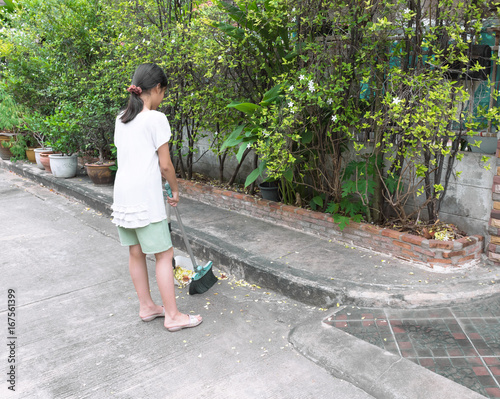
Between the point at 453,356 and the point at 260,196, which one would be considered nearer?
the point at 453,356

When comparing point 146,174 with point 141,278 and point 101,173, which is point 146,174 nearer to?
point 141,278

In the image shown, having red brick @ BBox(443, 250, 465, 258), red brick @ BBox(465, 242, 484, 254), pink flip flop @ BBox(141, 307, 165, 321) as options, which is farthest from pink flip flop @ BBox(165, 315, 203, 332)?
red brick @ BBox(465, 242, 484, 254)

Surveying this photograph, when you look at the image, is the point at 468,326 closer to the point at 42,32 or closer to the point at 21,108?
the point at 42,32

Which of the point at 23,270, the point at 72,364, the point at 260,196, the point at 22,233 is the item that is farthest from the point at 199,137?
the point at 72,364

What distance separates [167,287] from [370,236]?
7.10 ft

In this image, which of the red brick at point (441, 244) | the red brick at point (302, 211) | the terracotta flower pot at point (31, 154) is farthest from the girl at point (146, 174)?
the terracotta flower pot at point (31, 154)

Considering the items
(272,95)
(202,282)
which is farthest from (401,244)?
(272,95)

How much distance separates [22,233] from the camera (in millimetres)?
6164

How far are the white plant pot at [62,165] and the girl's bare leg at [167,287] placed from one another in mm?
6301

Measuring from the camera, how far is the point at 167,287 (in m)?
3.53

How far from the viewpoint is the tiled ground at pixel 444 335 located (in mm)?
2900

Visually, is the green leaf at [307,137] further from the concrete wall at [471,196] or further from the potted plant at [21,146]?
the potted plant at [21,146]

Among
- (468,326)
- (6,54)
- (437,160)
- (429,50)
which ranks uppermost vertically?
(6,54)

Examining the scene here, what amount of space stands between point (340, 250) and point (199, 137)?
10.6 feet
